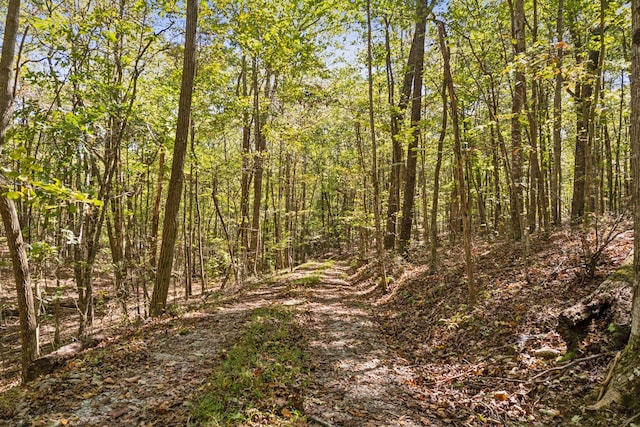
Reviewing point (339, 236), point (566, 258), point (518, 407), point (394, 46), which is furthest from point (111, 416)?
point (339, 236)

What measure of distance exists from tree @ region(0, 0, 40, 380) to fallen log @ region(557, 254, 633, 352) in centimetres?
816

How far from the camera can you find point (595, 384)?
3.96 meters

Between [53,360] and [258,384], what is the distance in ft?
13.1

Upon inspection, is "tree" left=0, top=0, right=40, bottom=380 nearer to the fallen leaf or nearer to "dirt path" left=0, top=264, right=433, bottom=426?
"dirt path" left=0, top=264, right=433, bottom=426

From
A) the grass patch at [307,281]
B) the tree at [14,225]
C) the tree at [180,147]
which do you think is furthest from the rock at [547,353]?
the grass patch at [307,281]

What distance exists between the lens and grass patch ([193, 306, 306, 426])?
4.15m

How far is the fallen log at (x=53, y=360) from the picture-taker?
5.87 m

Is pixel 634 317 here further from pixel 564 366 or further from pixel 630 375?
pixel 564 366

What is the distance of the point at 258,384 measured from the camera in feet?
16.1

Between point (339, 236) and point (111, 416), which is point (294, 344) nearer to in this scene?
point (111, 416)

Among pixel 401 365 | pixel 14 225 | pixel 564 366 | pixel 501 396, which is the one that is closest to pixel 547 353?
pixel 564 366

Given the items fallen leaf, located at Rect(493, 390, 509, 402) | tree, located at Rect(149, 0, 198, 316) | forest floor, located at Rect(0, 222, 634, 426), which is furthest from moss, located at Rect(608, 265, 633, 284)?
tree, located at Rect(149, 0, 198, 316)

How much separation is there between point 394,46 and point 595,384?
18.4 m

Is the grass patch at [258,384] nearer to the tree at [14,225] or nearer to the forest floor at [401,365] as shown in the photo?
the forest floor at [401,365]
